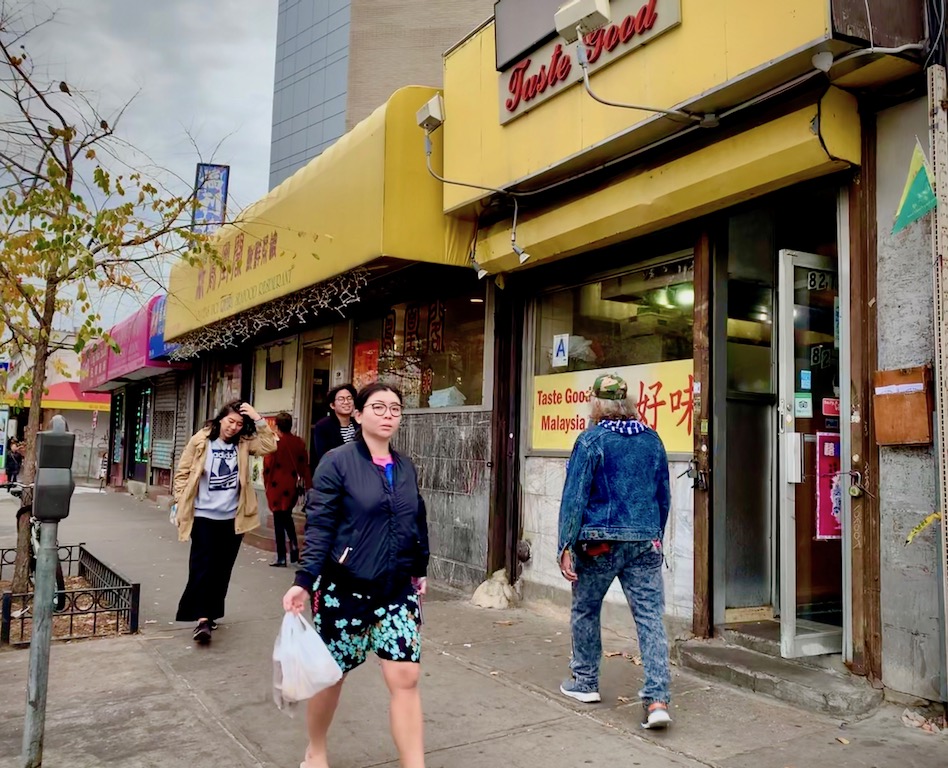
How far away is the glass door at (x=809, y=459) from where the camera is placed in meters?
4.78

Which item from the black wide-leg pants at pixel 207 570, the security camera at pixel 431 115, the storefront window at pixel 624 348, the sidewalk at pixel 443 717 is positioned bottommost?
the sidewalk at pixel 443 717

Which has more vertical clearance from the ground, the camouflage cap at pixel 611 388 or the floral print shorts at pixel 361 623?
the camouflage cap at pixel 611 388

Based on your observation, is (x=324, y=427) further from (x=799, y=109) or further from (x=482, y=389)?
(x=799, y=109)

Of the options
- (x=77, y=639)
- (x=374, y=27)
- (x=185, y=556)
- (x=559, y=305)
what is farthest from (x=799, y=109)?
(x=374, y=27)

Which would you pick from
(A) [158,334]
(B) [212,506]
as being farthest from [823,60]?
(A) [158,334]

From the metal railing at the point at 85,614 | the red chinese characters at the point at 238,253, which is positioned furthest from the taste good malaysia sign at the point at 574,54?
the red chinese characters at the point at 238,253

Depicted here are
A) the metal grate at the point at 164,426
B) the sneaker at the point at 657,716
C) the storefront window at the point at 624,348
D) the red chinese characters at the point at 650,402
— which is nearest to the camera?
the sneaker at the point at 657,716

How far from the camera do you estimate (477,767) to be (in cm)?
360

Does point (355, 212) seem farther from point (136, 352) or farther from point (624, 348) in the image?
point (136, 352)

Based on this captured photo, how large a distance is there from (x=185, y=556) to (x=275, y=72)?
Result: 49694 millimetres

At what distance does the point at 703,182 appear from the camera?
195 inches

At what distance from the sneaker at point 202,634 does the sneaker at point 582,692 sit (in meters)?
2.68

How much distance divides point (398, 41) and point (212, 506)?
3906cm

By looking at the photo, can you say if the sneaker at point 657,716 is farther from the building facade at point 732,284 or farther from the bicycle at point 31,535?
the bicycle at point 31,535
